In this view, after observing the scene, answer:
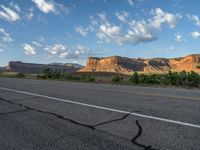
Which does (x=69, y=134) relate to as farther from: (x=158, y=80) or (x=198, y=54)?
(x=198, y=54)

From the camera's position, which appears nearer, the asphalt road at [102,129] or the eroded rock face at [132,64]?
the asphalt road at [102,129]

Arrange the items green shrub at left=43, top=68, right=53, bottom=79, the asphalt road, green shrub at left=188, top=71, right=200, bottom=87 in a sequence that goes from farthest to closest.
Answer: green shrub at left=43, top=68, right=53, bottom=79
green shrub at left=188, top=71, right=200, bottom=87
the asphalt road

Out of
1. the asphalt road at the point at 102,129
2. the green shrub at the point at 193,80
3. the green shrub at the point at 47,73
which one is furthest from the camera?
the green shrub at the point at 47,73

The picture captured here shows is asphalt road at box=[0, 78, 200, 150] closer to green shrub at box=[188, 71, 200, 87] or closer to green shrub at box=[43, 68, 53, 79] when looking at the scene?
green shrub at box=[188, 71, 200, 87]

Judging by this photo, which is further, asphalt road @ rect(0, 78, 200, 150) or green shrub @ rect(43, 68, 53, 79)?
green shrub @ rect(43, 68, 53, 79)

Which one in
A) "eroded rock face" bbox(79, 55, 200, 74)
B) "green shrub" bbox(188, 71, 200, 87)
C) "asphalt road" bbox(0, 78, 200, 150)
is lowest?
"asphalt road" bbox(0, 78, 200, 150)

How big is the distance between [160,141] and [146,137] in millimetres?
314

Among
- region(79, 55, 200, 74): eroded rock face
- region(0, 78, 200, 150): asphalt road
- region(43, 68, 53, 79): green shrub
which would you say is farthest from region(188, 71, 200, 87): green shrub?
region(79, 55, 200, 74): eroded rock face

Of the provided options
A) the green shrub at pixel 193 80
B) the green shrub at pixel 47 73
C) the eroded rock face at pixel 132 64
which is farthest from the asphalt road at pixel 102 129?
the eroded rock face at pixel 132 64

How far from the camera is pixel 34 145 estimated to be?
4.22m

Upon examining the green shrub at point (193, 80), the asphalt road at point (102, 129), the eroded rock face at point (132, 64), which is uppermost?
the eroded rock face at point (132, 64)

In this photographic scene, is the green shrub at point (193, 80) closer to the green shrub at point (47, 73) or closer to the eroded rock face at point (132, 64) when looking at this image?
the green shrub at point (47, 73)

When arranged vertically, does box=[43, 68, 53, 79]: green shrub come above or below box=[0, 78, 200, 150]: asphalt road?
above

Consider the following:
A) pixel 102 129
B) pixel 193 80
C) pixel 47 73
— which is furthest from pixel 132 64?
pixel 102 129
